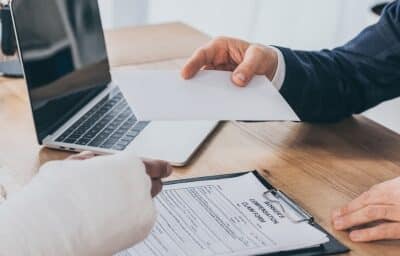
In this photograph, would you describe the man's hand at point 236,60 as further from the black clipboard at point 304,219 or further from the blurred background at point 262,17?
the blurred background at point 262,17

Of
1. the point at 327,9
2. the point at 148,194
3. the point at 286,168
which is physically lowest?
the point at 327,9

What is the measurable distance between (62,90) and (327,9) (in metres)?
1.80

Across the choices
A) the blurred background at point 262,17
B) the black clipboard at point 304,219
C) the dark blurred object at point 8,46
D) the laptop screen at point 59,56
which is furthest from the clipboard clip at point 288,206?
the blurred background at point 262,17

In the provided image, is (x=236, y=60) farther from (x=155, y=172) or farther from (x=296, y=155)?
(x=155, y=172)

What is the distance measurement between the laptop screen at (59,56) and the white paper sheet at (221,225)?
27 cm

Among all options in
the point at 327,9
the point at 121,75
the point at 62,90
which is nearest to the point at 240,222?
the point at 121,75

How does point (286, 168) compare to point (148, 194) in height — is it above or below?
below

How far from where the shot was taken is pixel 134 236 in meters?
0.74

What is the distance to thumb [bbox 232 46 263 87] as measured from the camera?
3.50 feet

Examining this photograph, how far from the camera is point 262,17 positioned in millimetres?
2574

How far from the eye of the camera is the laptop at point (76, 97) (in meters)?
1.05

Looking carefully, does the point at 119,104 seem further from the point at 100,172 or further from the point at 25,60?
the point at 100,172

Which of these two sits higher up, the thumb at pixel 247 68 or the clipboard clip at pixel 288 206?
the thumb at pixel 247 68

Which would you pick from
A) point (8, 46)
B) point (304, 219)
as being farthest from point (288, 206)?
point (8, 46)
